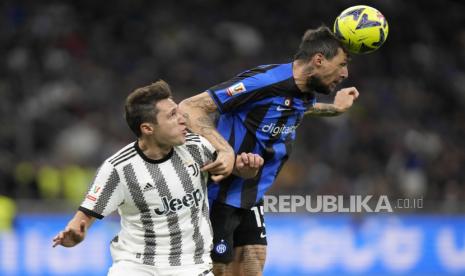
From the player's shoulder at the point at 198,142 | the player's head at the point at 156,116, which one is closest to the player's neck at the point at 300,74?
the player's shoulder at the point at 198,142

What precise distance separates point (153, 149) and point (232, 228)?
3.33 feet

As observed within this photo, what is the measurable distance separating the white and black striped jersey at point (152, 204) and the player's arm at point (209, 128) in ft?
0.45

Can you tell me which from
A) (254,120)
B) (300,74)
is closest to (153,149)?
(254,120)

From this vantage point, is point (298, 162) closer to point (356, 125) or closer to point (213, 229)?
point (356, 125)

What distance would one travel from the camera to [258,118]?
240 inches

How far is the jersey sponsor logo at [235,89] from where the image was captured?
5965mm

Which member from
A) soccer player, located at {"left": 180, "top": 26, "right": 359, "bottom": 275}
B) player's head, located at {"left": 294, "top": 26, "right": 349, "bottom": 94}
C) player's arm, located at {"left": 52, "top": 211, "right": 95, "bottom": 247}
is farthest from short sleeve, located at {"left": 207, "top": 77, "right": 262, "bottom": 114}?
player's arm, located at {"left": 52, "top": 211, "right": 95, "bottom": 247}

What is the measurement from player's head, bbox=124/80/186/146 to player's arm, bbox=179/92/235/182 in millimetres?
280

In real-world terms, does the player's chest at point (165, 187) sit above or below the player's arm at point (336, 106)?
below

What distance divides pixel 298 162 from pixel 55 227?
3.96 m

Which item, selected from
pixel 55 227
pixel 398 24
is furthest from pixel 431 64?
pixel 55 227

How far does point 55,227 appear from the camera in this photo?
12016 mm

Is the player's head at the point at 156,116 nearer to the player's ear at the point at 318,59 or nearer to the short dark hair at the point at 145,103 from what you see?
the short dark hair at the point at 145,103

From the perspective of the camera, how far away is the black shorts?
6191 mm
